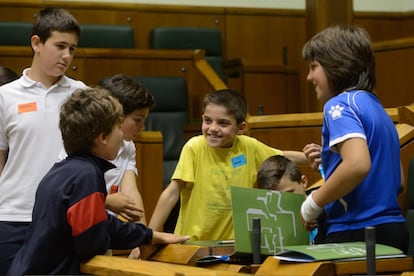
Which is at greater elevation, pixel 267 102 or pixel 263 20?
pixel 263 20

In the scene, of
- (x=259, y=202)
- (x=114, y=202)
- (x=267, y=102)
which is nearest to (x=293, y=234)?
(x=259, y=202)

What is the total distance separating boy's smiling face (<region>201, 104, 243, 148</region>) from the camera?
10.7 ft

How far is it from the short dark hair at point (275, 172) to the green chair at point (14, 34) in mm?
4004

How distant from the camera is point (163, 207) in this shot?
322 centimetres

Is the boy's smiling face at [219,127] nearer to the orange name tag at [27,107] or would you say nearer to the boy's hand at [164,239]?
the orange name tag at [27,107]

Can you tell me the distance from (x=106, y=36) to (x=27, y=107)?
403 cm

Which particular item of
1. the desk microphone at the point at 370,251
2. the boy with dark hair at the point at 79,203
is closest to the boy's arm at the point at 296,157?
the boy with dark hair at the point at 79,203

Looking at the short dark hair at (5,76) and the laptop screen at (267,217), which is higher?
the short dark hair at (5,76)

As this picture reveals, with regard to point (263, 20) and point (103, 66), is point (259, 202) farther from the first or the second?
point (263, 20)

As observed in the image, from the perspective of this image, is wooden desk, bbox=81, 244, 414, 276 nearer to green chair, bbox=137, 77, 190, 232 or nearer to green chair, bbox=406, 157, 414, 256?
green chair, bbox=406, 157, 414, 256

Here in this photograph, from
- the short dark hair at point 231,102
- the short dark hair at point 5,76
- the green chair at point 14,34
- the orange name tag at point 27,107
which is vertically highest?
the green chair at point 14,34

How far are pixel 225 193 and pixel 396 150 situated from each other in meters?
1.03

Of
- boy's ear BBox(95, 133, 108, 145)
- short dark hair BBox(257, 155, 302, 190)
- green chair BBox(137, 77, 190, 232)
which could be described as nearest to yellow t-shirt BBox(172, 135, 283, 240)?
short dark hair BBox(257, 155, 302, 190)

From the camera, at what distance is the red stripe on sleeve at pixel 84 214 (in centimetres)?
227
